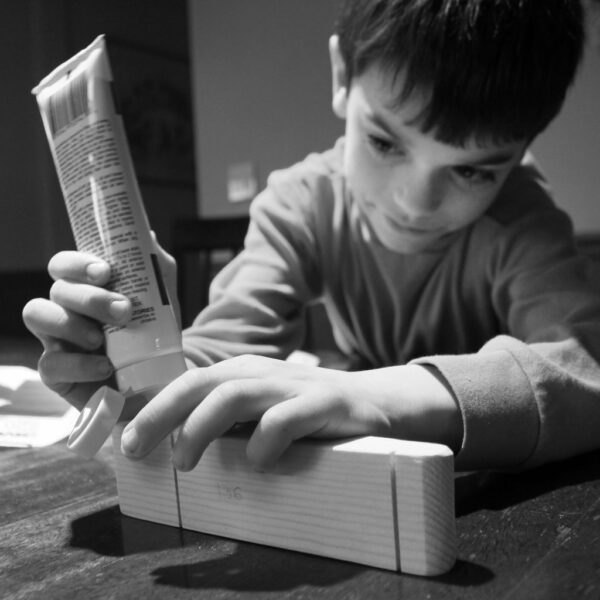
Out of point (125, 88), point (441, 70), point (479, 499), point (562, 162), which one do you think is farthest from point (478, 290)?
point (125, 88)

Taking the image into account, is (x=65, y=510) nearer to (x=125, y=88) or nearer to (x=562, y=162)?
(x=562, y=162)

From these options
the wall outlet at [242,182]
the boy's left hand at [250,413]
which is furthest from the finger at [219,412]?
the wall outlet at [242,182]

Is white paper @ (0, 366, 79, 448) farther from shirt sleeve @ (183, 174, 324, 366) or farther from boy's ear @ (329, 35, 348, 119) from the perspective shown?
boy's ear @ (329, 35, 348, 119)

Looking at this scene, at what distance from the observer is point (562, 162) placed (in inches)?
58.4

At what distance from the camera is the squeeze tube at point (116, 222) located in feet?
1.20

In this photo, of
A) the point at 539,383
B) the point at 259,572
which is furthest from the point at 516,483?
the point at 259,572

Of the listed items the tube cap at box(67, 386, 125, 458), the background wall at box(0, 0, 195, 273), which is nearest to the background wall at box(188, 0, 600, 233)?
the background wall at box(0, 0, 195, 273)

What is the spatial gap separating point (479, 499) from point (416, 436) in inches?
1.8

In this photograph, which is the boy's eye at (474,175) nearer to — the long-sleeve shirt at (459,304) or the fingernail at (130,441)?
the long-sleeve shirt at (459,304)

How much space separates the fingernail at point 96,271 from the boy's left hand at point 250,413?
0.08 m

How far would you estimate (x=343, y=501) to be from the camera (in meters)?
0.30

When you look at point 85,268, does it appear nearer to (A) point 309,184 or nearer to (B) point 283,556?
(B) point 283,556

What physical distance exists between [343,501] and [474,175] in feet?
1.14

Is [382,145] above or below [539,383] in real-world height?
above
